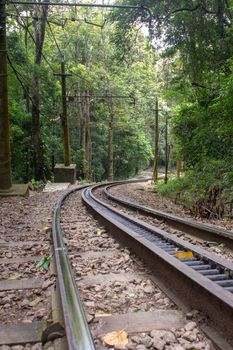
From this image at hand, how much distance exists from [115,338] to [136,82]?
43940mm

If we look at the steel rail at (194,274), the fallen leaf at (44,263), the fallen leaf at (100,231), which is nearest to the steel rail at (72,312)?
the fallen leaf at (44,263)

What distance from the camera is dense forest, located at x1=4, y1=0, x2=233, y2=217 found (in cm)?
1377

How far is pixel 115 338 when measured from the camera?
2504mm

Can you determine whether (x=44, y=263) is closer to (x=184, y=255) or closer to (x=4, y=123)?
(x=184, y=255)

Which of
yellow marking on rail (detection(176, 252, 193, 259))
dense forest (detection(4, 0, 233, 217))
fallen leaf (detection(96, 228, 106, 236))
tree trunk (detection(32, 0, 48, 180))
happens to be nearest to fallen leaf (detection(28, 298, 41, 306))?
yellow marking on rail (detection(176, 252, 193, 259))

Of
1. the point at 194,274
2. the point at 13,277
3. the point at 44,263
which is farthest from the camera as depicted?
the point at 44,263

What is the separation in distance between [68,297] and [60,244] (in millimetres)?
2133

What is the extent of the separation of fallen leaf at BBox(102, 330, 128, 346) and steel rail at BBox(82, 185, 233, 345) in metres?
0.64

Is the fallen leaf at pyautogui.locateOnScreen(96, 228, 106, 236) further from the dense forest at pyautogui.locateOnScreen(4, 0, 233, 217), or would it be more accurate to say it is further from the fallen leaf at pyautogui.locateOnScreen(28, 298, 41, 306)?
the dense forest at pyautogui.locateOnScreen(4, 0, 233, 217)

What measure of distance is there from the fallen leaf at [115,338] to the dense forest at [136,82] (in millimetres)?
7282

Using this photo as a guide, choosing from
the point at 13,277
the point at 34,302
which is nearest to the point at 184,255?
the point at 34,302

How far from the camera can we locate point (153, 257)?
4.11 m

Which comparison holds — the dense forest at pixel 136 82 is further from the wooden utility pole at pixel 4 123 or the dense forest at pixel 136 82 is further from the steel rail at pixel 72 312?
the steel rail at pixel 72 312

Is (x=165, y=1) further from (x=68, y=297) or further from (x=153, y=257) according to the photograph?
(x=68, y=297)
